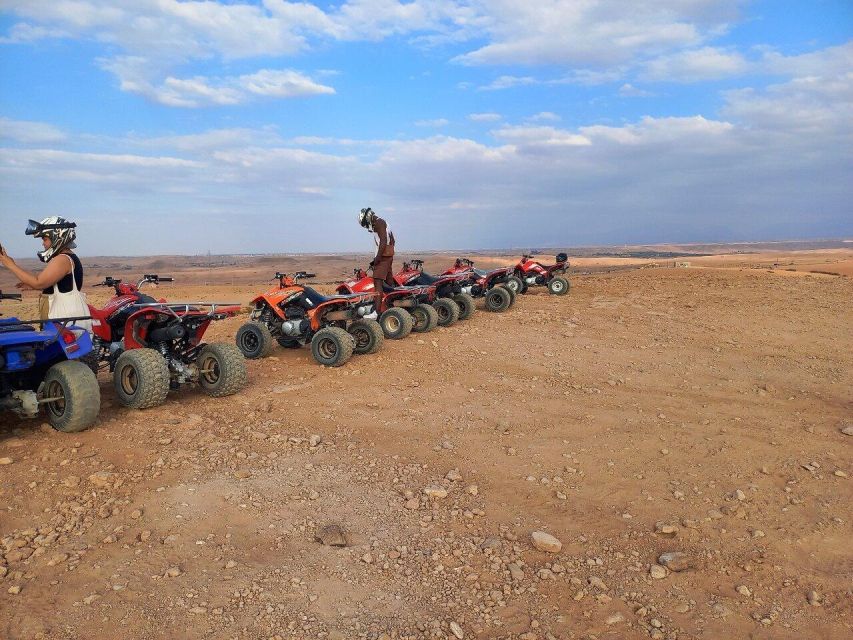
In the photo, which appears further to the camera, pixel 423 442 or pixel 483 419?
pixel 483 419

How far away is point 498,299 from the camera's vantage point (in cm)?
1298

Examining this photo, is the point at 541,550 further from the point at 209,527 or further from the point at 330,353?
the point at 330,353

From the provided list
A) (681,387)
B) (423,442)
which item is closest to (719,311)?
(681,387)

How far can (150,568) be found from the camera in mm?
3188

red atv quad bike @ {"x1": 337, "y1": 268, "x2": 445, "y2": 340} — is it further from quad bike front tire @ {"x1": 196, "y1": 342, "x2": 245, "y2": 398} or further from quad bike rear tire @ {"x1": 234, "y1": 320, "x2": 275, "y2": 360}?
quad bike front tire @ {"x1": 196, "y1": 342, "x2": 245, "y2": 398}

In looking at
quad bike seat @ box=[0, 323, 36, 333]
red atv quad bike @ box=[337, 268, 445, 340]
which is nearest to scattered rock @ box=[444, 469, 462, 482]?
quad bike seat @ box=[0, 323, 36, 333]

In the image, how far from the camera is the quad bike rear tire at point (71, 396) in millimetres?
4758

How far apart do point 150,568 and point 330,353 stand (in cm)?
515

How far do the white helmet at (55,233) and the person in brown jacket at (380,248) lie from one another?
16.7 ft

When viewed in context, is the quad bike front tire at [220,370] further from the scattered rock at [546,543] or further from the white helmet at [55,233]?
the scattered rock at [546,543]

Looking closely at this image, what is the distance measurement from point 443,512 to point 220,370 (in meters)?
3.37

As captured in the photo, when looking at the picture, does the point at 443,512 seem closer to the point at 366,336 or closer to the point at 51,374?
the point at 51,374

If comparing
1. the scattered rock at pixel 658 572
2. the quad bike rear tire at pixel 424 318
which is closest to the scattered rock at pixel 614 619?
the scattered rock at pixel 658 572

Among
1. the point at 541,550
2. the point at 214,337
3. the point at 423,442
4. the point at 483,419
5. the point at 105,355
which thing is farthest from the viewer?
the point at 214,337
